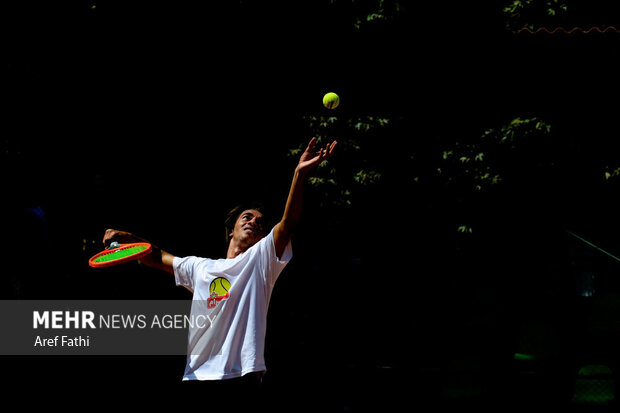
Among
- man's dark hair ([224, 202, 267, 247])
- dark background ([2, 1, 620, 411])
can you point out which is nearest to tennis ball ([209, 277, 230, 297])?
man's dark hair ([224, 202, 267, 247])

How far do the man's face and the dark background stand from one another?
3.18 m

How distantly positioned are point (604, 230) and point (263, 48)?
4692 mm

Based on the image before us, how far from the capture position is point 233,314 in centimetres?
380

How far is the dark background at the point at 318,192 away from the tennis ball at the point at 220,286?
3356 millimetres

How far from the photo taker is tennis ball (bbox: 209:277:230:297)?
3.87m

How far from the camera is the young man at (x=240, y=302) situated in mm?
3682

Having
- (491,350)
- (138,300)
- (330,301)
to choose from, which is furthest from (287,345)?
(491,350)

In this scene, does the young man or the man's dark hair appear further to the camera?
the man's dark hair

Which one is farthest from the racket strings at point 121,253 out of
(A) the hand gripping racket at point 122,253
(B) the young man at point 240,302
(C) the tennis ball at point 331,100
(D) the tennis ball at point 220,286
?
(C) the tennis ball at point 331,100

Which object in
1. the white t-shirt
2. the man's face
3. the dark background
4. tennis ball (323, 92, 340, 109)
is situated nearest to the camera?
the white t-shirt

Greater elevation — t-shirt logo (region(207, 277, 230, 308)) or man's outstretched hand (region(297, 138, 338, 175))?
man's outstretched hand (region(297, 138, 338, 175))

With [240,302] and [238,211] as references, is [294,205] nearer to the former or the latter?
[240,302]

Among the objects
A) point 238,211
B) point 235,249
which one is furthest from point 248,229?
point 238,211

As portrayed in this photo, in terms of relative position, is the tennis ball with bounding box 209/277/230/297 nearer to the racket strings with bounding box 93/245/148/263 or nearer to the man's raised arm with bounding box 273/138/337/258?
the man's raised arm with bounding box 273/138/337/258
